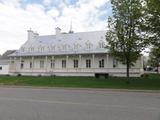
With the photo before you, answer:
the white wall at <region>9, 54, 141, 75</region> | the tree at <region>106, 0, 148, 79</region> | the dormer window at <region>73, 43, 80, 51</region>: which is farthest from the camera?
the dormer window at <region>73, 43, 80, 51</region>

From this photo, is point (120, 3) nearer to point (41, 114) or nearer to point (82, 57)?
point (82, 57)

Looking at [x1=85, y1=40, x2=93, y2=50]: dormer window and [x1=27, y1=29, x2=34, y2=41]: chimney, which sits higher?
[x1=27, y1=29, x2=34, y2=41]: chimney

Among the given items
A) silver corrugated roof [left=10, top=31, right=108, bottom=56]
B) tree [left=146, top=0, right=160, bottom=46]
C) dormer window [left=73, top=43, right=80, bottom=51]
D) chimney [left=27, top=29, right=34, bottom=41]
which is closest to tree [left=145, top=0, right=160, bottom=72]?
tree [left=146, top=0, right=160, bottom=46]

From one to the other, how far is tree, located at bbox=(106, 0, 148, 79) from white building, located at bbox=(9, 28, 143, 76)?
1234cm

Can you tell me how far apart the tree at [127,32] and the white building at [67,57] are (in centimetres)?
1234

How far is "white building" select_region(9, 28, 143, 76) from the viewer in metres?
44.7

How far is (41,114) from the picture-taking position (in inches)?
385

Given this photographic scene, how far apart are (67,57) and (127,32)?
20.1m

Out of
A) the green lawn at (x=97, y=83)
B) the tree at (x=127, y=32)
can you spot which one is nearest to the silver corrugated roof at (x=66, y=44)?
the green lawn at (x=97, y=83)

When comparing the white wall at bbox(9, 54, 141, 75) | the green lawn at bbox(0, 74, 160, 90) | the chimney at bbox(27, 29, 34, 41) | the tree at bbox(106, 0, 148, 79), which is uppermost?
the chimney at bbox(27, 29, 34, 41)

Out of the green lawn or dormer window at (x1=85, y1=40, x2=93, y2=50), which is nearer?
the green lawn

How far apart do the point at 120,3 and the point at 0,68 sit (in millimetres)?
35519

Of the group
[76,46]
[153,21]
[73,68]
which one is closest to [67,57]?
[73,68]

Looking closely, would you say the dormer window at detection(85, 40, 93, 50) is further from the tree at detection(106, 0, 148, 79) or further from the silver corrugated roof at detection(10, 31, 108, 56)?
the tree at detection(106, 0, 148, 79)
